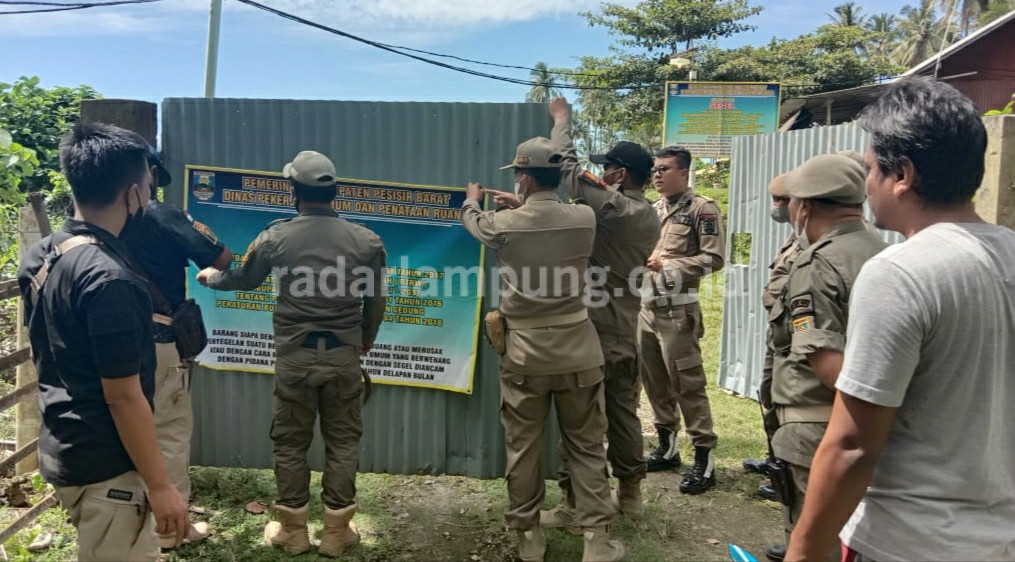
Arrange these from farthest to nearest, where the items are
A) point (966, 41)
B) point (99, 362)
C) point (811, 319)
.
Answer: point (966, 41)
point (811, 319)
point (99, 362)

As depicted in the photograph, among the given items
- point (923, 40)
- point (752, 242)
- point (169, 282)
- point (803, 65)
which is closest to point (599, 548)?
point (169, 282)

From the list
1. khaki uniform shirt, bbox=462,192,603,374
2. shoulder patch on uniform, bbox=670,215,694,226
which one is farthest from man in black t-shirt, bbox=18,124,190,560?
shoulder patch on uniform, bbox=670,215,694,226

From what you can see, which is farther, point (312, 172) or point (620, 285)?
Answer: point (620, 285)

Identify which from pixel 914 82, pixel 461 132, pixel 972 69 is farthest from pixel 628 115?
pixel 914 82

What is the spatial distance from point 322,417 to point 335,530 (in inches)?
23.8

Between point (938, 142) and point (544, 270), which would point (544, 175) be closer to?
point (544, 270)

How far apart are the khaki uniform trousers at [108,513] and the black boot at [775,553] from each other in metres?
3.16

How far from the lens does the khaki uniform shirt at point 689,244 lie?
4.55 meters

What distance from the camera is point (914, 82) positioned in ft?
5.15

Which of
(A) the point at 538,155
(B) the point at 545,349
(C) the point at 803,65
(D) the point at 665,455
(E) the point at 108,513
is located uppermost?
(C) the point at 803,65

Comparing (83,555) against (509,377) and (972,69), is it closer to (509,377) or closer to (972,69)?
(509,377)

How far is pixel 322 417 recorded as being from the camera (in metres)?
3.44

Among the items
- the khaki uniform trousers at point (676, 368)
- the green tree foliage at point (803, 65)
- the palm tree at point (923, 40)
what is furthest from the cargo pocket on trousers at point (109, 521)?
the palm tree at point (923, 40)

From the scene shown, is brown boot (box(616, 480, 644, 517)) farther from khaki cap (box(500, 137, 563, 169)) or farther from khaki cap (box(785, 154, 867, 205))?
khaki cap (box(785, 154, 867, 205))
